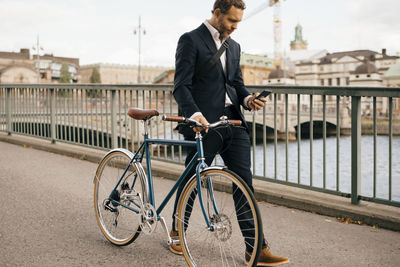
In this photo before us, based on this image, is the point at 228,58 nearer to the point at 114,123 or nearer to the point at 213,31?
the point at 213,31

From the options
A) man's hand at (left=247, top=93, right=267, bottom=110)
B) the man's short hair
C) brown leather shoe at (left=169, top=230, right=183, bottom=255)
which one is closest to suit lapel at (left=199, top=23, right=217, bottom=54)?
the man's short hair

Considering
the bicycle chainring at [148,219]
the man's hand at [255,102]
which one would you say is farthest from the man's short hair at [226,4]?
the bicycle chainring at [148,219]

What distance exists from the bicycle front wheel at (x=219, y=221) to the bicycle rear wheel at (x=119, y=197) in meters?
0.43

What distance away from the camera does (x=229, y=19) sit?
3.01 metres

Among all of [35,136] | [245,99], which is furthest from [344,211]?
[35,136]

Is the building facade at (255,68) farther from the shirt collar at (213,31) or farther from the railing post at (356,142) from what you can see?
the shirt collar at (213,31)

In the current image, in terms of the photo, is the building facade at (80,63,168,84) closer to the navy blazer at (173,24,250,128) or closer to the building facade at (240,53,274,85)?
the building facade at (240,53,274,85)

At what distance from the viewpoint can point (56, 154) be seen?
27.6 feet

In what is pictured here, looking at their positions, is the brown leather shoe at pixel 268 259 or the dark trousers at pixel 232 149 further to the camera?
the dark trousers at pixel 232 149

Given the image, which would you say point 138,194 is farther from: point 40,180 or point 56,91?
point 56,91

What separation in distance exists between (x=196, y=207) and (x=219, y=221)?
0.22 meters

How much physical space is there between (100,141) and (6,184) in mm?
2316

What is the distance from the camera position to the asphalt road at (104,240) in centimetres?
328

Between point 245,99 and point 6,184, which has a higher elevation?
point 245,99
